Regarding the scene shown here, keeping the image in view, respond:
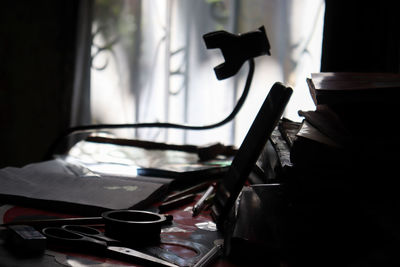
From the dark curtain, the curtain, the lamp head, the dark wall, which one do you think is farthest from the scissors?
the dark wall

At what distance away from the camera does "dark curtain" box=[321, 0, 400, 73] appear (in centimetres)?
101

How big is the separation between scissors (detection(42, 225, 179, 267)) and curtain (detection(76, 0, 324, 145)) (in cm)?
160

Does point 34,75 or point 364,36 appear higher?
point 364,36

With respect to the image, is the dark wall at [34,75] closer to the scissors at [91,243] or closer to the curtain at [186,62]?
the curtain at [186,62]

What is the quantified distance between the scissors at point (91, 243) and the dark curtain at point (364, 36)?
0.71 m

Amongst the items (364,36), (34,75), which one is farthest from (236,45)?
(34,75)

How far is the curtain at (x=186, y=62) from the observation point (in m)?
2.05

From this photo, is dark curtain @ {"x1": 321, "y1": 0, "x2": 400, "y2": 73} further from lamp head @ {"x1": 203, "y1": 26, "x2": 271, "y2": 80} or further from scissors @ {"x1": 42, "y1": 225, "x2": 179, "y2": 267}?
scissors @ {"x1": 42, "y1": 225, "x2": 179, "y2": 267}

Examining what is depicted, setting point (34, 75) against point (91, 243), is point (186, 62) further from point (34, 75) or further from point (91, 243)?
point (91, 243)

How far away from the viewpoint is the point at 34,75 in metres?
2.52

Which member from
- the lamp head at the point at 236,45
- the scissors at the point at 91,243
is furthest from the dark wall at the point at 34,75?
the scissors at the point at 91,243

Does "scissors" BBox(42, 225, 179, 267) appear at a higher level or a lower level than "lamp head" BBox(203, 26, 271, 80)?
lower

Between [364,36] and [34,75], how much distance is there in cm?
195

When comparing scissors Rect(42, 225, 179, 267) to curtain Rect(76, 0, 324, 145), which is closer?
scissors Rect(42, 225, 179, 267)
